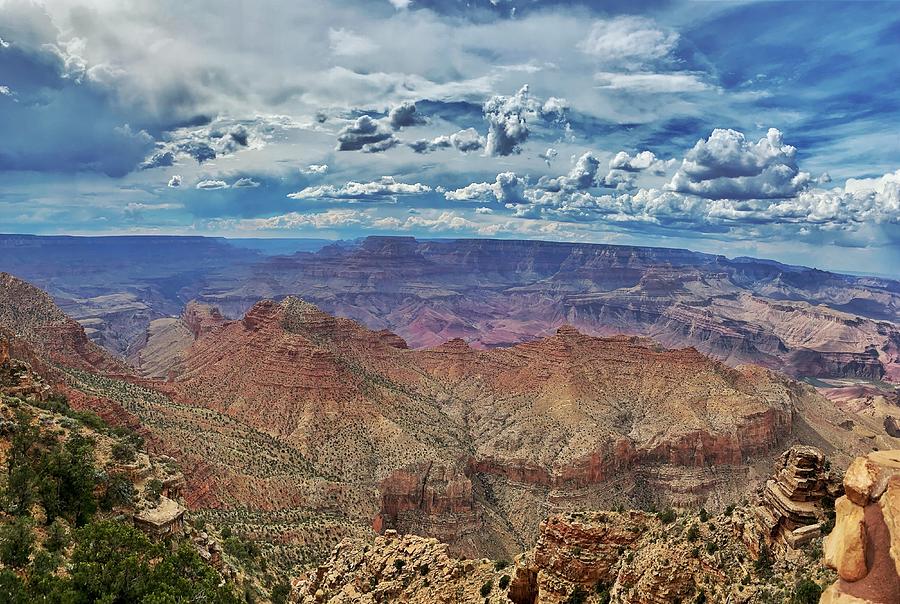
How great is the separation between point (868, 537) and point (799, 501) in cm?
950

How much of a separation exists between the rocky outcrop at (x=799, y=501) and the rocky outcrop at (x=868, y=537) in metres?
6.84

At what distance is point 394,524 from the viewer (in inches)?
3438

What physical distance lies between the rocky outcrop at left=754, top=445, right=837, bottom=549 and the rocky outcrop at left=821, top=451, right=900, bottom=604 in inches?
269

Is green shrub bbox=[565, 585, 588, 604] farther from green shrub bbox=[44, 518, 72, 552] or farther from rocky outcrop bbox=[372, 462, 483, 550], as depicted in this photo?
rocky outcrop bbox=[372, 462, 483, 550]

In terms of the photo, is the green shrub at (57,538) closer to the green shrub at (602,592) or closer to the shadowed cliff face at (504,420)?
the green shrub at (602,592)

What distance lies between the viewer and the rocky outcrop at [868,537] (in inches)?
606

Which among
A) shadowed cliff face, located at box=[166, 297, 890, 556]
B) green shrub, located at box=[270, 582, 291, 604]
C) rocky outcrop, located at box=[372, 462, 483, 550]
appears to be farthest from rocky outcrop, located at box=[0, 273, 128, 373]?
green shrub, located at box=[270, 582, 291, 604]

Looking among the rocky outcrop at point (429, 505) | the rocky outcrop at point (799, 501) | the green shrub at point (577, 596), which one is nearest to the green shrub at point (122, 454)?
the green shrub at point (577, 596)

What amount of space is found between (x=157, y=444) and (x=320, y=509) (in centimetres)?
2347

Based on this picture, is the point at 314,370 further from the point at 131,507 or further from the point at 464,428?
the point at 131,507

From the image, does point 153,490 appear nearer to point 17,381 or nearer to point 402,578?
point 17,381

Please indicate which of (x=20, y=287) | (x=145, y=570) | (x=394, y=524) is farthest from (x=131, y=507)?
(x=20, y=287)

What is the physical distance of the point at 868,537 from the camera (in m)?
16.5

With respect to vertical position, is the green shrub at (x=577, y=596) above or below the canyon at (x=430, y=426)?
above
